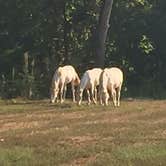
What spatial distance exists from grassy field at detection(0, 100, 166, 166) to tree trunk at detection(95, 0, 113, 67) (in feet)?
33.5

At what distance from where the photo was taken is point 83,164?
1304cm

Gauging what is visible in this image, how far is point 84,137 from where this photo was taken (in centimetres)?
1644

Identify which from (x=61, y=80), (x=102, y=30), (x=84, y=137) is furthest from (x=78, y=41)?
(x=84, y=137)

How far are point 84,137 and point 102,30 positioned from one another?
1833 centimetres

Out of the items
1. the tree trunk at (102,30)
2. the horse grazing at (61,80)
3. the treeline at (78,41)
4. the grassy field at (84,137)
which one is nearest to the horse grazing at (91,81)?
the horse grazing at (61,80)

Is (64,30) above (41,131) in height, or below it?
above

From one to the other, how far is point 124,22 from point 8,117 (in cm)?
1708

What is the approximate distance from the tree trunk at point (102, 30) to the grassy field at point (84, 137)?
33.5ft

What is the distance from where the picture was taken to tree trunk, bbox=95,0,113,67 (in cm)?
3422

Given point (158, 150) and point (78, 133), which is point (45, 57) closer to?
point (78, 133)

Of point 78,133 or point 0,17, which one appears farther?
point 0,17

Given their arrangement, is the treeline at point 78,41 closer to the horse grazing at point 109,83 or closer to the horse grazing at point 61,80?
the horse grazing at point 61,80

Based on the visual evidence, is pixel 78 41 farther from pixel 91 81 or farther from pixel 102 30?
pixel 91 81

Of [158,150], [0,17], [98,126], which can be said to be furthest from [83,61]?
[158,150]
